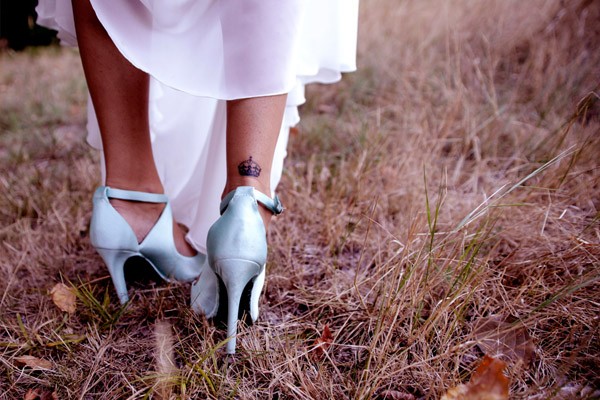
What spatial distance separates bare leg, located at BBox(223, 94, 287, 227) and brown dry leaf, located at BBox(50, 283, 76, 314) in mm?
493

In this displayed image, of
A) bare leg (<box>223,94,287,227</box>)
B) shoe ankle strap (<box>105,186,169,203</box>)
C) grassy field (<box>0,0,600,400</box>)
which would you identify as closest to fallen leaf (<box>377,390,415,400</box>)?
grassy field (<box>0,0,600,400</box>)

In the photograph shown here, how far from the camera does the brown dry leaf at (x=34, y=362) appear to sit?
0.88 meters

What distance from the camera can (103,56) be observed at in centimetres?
91

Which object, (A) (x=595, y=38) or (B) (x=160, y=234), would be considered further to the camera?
(A) (x=595, y=38)

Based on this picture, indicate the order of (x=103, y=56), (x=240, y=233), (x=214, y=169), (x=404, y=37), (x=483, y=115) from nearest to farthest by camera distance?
(x=240, y=233) → (x=103, y=56) → (x=214, y=169) → (x=483, y=115) → (x=404, y=37)

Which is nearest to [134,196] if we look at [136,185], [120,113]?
[136,185]

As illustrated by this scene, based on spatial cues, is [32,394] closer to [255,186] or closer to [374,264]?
[255,186]

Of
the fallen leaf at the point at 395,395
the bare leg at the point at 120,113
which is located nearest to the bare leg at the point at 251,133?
the bare leg at the point at 120,113

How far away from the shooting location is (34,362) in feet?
2.90

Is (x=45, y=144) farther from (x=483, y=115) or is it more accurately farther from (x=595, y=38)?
(x=595, y=38)

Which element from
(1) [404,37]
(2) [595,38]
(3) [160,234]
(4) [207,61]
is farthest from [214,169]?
(2) [595,38]

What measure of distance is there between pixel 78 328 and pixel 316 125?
129 cm

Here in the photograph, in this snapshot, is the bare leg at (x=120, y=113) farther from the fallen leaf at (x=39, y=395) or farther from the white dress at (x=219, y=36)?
the fallen leaf at (x=39, y=395)

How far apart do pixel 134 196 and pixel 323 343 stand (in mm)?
562
